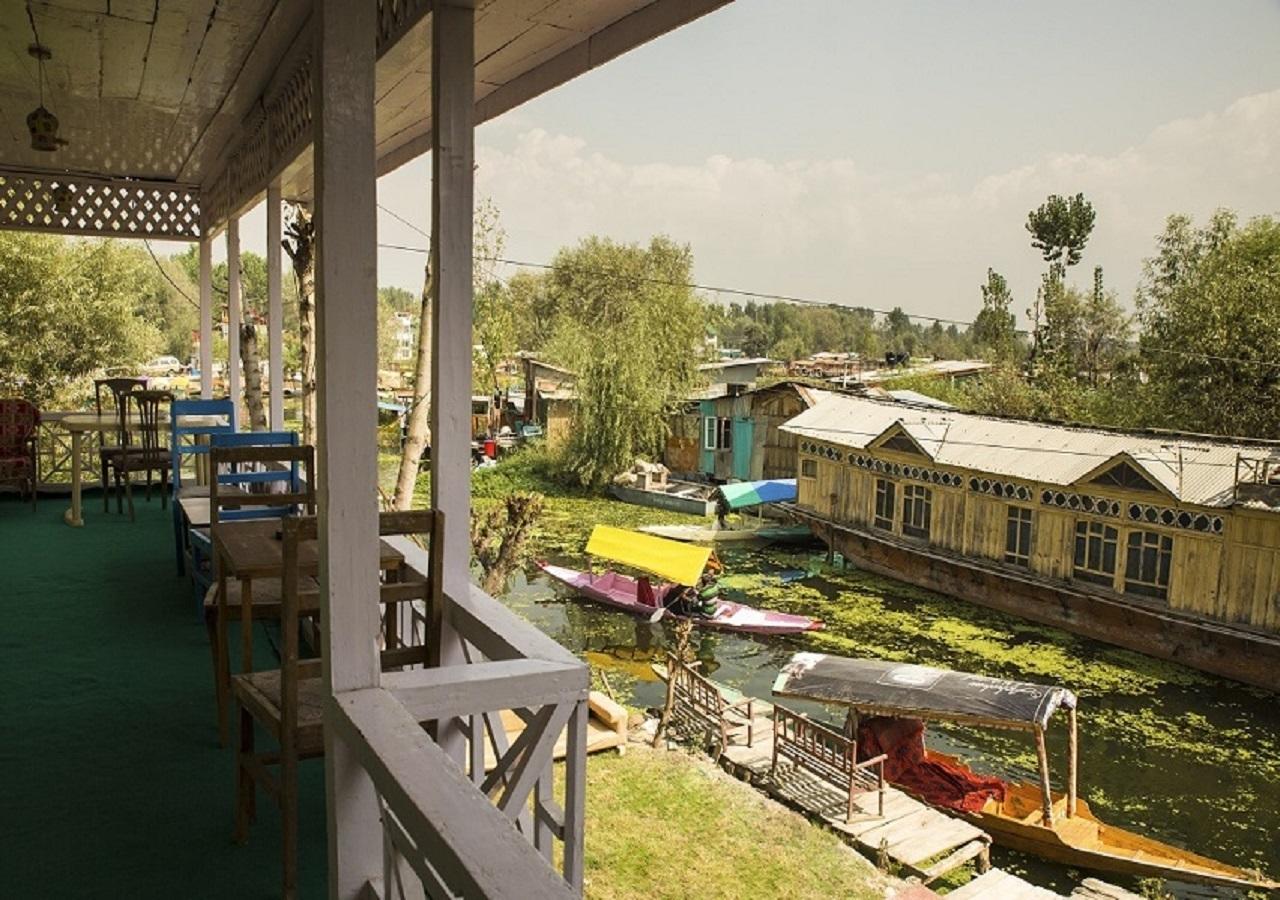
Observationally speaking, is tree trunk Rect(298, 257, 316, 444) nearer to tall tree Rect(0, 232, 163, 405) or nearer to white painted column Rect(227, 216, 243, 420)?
white painted column Rect(227, 216, 243, 420)

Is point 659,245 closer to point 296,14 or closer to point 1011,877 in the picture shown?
point 1011,877

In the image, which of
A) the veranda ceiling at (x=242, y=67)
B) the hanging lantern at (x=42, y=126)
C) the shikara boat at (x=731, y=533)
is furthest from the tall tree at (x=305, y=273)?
the shikara boat at (x=731, y=533)

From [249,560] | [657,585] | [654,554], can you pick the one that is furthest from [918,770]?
[249,560]

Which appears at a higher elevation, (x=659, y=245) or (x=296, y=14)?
(x=659, y=245)

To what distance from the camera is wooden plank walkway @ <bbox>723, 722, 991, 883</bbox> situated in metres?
7.08

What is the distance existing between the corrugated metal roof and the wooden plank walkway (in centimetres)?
742

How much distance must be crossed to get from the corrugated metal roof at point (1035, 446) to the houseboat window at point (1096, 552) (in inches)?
32.1

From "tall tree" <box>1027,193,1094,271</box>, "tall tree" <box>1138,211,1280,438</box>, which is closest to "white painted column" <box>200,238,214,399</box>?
"tall tree" <box>1138,211,1280,438</box>

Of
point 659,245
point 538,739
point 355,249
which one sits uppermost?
point 659,245

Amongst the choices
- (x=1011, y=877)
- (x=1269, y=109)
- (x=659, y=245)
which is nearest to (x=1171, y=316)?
(x=1011, y=877)

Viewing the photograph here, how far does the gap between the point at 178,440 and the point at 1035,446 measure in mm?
13332

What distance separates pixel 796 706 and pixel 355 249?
1024 centimetres

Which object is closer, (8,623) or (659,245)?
(8,623)

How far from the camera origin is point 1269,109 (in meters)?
64.2
